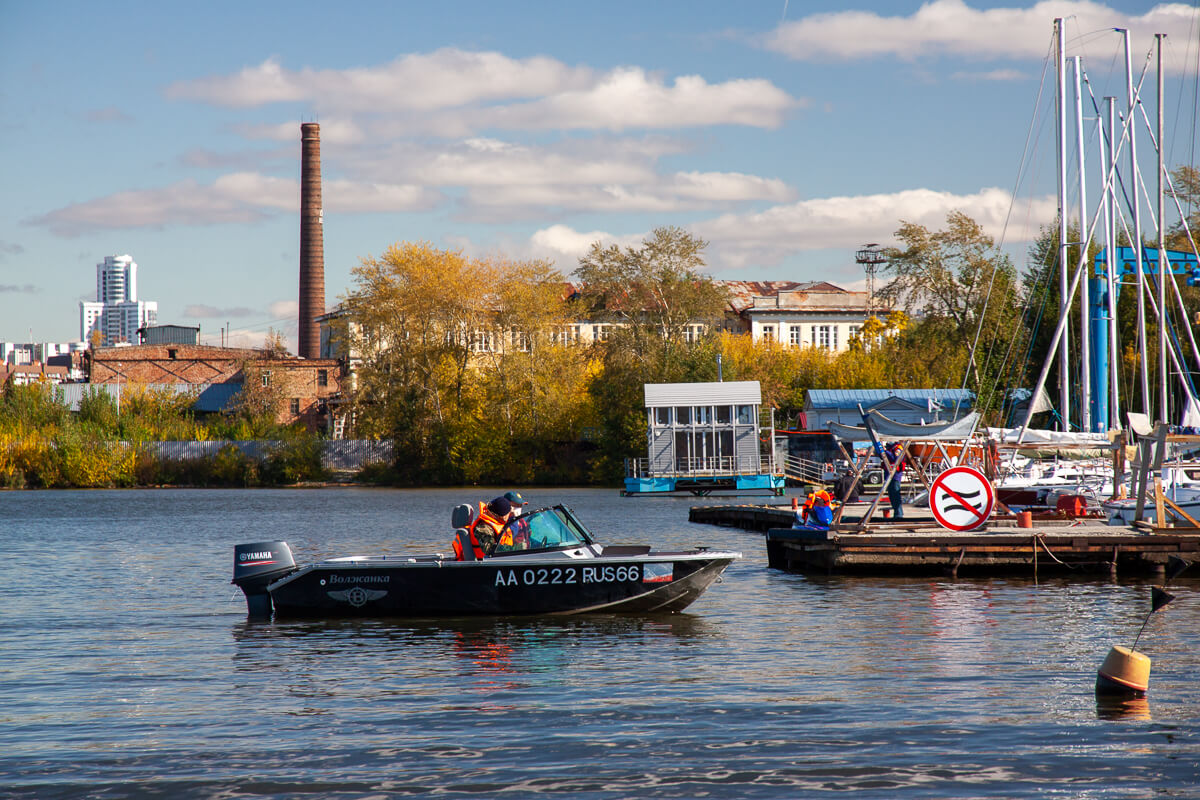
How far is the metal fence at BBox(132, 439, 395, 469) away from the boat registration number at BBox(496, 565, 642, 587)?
213ft

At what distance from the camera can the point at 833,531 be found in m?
25.9

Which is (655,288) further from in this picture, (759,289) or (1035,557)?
(1035,557)

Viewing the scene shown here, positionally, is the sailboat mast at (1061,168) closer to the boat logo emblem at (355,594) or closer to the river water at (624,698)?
the river water at (624,698)

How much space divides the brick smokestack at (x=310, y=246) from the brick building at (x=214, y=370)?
13.5 feet

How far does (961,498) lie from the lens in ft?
80.7

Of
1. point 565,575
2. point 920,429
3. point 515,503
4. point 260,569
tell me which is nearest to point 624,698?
point 565,575

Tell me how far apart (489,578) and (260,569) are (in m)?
3.53

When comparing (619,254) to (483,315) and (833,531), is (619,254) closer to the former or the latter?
(483,315)

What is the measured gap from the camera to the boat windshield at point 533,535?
19.6 m

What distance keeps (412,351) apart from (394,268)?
18.0 feet

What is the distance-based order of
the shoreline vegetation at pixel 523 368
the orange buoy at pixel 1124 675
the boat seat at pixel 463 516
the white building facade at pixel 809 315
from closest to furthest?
the orange buoy at pixel 1124 675 → the boat seat at pixel 463 516 → the shoreline vegetation at pixel 523 368 → the white building facade at pixel 809 315

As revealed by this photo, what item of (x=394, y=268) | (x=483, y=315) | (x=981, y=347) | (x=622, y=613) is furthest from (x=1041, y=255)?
(x=622, y=613)

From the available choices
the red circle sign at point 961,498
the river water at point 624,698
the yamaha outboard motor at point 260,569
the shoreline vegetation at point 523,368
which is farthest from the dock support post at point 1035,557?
the shoreline vegetation at point 523,368

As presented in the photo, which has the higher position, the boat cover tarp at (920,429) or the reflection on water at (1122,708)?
the boat cover tarp at (920,429)
